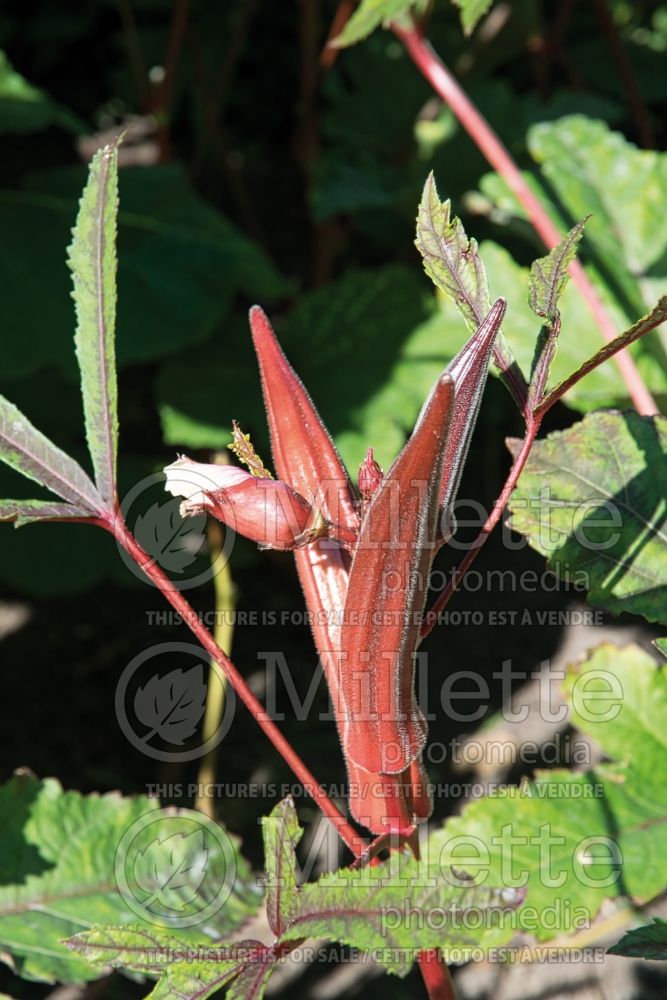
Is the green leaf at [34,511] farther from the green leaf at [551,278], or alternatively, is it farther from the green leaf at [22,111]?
the green leaf at [22,111]

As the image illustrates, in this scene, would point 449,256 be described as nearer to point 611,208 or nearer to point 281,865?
point 281,865

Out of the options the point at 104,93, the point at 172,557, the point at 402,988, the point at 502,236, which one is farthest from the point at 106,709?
the point at 104,93

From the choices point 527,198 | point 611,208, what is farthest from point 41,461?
point 611,208

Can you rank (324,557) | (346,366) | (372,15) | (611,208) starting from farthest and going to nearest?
1. (346,366)
2. (611,208)
3. (372,15)
4. (324,557)

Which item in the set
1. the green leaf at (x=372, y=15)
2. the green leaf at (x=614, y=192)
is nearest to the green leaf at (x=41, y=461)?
the green leaf at (x=372, y=15)

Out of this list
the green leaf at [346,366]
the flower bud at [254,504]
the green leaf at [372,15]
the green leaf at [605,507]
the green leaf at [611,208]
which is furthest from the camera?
the green leaf at [346,366]

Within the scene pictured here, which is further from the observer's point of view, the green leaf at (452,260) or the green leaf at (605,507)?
the green leaf at (605,507)

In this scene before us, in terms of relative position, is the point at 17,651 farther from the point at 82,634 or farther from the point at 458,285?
the point at 458,285
